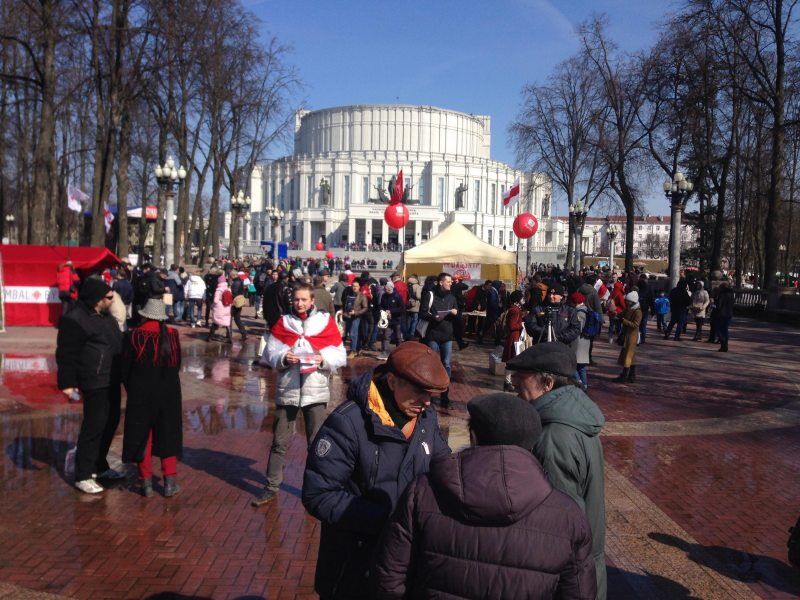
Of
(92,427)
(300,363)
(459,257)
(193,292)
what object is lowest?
(92,427)

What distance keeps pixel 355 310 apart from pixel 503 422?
11.3 m

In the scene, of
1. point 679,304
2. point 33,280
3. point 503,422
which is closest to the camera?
point 503,422

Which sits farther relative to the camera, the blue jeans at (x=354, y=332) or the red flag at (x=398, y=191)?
the red flag at (x=398, y=191)

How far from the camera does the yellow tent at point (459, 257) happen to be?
1920cm

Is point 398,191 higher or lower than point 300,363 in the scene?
higher

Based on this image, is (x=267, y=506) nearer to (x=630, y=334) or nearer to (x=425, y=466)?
(x=425, y=466)

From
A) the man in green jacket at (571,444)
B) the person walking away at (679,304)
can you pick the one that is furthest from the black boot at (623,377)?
the man in green jacket at (571,444)

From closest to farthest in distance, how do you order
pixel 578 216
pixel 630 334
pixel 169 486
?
1. pixel 169 486
2. pixel 630 334
3. pixel 578 216

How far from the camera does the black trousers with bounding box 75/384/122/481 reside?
574 centimetres

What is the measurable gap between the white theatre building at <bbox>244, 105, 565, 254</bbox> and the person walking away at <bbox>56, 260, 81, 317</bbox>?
7622 centimetres

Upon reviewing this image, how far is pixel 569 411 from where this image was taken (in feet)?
9.36

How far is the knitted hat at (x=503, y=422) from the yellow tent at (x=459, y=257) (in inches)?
665

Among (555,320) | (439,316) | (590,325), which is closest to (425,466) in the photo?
(555,320)

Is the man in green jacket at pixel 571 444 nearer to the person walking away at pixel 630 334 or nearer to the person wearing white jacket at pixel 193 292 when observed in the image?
the person walking away at pixel 630 334
